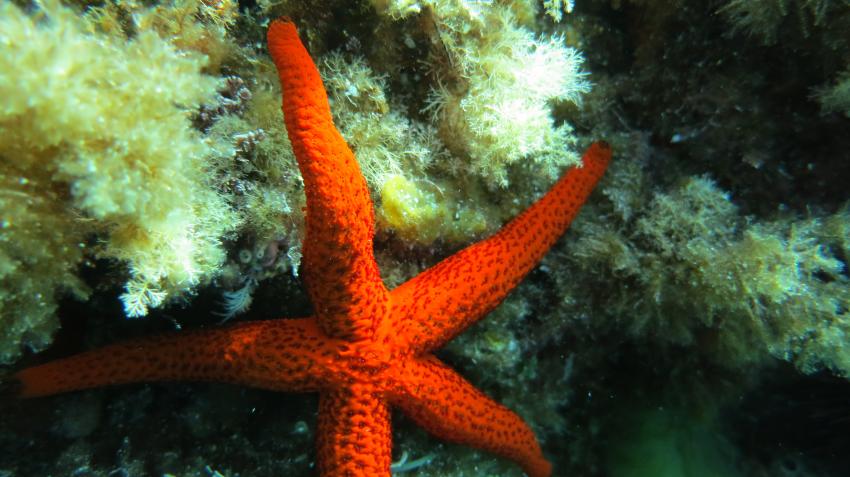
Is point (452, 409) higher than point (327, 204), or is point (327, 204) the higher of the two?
point (327, 204)

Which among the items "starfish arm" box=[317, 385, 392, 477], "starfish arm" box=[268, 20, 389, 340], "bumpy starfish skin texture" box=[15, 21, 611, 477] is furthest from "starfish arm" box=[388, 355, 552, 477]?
"starfish arm" box=[268, 20, 389, 340]

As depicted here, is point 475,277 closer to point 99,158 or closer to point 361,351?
point 361,351

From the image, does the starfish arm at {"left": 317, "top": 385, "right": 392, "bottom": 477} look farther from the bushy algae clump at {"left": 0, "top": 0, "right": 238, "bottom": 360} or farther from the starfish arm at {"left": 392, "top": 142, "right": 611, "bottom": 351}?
the bushy algae clump at {"left": 0, "top": 0, "right": 238, "bottom": 360}

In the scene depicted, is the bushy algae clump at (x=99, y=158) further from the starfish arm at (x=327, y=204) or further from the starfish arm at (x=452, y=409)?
the starfish arm at (x=452, y=409)

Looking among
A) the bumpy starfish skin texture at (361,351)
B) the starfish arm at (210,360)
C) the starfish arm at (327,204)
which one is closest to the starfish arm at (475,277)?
the bumpy starfish skin texture at (361,351)

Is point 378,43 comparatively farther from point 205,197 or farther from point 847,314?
point 847,314

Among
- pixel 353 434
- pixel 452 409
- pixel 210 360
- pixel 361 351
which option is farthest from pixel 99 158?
pixel 452 409
